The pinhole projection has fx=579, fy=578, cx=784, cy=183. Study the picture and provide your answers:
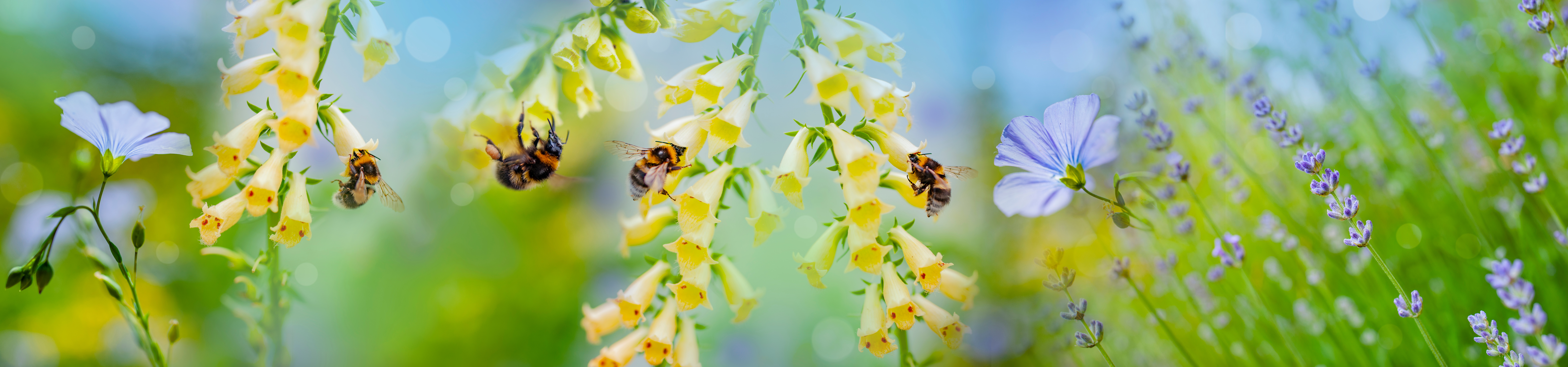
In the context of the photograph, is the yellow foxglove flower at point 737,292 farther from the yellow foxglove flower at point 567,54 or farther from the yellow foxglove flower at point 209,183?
the yellow foxglove flower at point 209,183

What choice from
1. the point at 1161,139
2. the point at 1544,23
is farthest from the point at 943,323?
the point at 1544,23

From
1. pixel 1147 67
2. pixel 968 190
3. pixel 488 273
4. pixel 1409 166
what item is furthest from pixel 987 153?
pixel 488 273

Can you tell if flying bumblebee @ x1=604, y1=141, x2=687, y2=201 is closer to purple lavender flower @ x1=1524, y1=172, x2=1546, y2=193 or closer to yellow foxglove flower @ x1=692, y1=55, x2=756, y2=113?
yellow foxglove flower @ x1=692, y1=55, x2=756, y2=113

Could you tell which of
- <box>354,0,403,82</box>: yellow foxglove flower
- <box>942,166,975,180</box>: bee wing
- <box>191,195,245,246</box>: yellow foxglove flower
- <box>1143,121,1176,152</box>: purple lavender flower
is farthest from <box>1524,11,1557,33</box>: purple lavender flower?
<box>191,195,245,246</box>: yellow foxglove flower

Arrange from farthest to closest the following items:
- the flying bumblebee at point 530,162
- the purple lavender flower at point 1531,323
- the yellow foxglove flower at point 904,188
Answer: the flying bumblebee at point 530,162, the yellow foxglove flower at point 904,188, the purple lavender flower at point 1531,323

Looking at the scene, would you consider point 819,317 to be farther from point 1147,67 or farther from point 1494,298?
point 1494,298

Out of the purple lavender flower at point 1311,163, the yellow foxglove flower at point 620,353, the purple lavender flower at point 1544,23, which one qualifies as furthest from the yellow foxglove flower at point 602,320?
the purple lavender flower at point 1544,23
